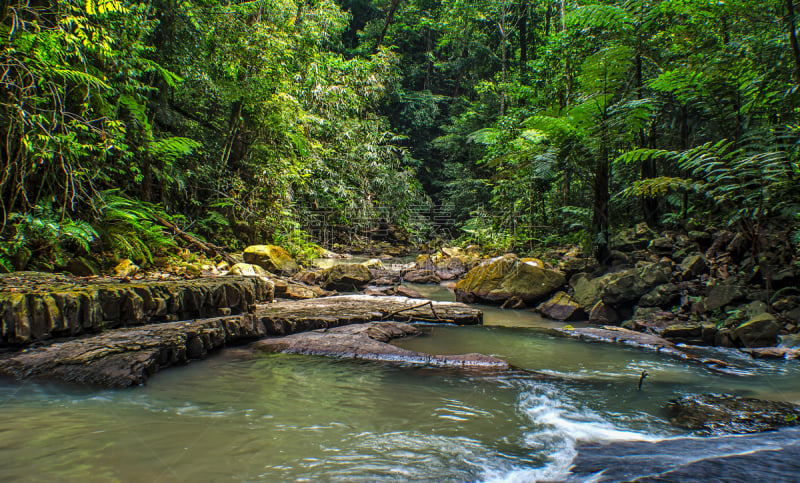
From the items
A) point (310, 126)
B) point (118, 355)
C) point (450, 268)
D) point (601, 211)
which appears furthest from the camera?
point (310, 126)

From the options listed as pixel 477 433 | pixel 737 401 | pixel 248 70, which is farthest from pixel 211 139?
pixel 737 401

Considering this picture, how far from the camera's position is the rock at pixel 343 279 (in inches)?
301

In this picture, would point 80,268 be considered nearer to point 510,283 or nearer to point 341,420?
point 341,420

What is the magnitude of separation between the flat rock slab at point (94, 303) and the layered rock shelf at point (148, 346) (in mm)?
133

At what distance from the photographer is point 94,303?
9.84 feet

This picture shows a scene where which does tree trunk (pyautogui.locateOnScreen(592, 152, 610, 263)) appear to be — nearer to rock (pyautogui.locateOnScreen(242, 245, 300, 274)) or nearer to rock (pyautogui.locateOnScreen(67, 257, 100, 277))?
rock (pyautogui.locateOnScreen(242, 245, 300, 274))

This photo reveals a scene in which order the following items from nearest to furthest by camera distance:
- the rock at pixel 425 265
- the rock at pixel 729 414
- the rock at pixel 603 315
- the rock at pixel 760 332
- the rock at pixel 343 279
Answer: the rock at pixel 729 414, the rock at pixel 760 332, the rock at pixel 603 315, the rock at pixel 343 279, the rock at pixel 425 265

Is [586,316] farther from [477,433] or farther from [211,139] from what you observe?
[211,139]

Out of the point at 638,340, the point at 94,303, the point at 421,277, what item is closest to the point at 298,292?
the point at 94,303

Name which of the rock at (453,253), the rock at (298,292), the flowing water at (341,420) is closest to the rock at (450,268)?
the rock at (453,253)

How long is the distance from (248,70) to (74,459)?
27.1ft

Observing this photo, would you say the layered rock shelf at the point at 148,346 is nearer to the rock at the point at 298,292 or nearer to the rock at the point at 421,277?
the rock at the point at 298,292

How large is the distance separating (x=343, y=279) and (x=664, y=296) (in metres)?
5.11

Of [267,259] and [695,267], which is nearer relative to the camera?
[695,267]
